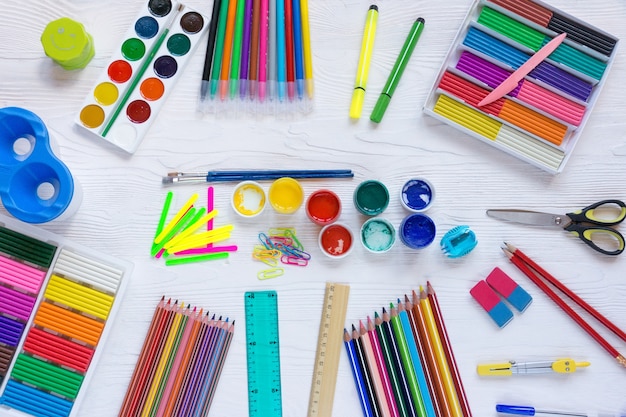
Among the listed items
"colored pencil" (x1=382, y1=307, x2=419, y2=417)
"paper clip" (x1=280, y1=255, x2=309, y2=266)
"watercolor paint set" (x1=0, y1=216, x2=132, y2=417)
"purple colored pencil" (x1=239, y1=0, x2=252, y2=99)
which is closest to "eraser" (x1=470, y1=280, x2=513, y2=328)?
"colored pencil" (x1=382, y1=307, x2=419, y2=417)

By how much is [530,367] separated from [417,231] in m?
0.47

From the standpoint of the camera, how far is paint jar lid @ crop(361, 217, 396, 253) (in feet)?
5.11

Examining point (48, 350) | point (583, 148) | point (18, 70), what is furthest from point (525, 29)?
point (48, 350)

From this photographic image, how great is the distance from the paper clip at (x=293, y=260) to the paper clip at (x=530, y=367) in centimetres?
54

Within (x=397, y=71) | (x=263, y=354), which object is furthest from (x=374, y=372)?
(x=397, y=71)

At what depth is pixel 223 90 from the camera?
1588mm

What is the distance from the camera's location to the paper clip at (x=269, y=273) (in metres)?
1.55

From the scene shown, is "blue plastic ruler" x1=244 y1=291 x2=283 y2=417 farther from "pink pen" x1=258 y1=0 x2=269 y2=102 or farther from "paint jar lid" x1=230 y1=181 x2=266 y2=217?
"pink pen" x1=258 y1=0 x2=269 y2=102

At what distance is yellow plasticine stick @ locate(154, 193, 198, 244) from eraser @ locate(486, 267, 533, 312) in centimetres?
82

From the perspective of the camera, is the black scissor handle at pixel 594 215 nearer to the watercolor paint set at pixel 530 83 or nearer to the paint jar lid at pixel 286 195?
the watercolor paint set at pixel 530 83

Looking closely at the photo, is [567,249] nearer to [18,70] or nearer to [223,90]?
[223,90]

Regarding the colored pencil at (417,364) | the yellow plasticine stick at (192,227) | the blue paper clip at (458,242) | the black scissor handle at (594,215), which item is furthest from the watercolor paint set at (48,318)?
the black scissor handle at (594,215)

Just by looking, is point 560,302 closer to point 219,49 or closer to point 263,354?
point 263,354

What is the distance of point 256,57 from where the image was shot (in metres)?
1.60
